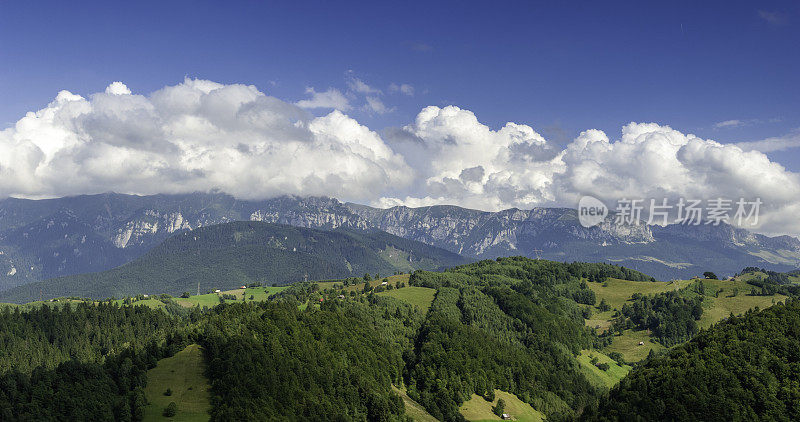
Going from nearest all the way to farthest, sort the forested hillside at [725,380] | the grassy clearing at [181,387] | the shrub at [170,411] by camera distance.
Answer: the shrub at [170,411] → the grassy clearing at [181,387] → the forested hillside at [725,380]

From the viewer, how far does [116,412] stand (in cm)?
13000

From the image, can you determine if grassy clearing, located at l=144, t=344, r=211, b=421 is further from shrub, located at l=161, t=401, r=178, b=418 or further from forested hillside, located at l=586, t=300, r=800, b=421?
forested hillside, located at l=586, t=300, r=800, b=421

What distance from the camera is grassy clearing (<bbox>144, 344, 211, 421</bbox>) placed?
→ 441 ft

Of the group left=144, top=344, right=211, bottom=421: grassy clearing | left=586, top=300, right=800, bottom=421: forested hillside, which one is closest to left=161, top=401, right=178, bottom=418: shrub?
left=144, top=344, right=211, bottom=421: grassy clearing

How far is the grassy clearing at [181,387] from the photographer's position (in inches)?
5295

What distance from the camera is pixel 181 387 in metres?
150

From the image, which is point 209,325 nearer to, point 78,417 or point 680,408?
point 78,417

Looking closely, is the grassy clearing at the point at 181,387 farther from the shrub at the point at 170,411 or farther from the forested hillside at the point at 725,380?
the forested hillside at the point at 725,380

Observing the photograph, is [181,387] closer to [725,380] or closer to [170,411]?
[170,411]

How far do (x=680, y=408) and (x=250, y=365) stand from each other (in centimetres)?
12771

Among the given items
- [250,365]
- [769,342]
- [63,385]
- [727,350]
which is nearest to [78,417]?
[63,385]

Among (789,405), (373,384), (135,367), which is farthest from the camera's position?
(373,384)

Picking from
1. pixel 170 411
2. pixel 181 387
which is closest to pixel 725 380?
pixel 170 411

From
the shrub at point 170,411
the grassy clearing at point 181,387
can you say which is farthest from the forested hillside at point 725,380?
the shrub at point 170,411
